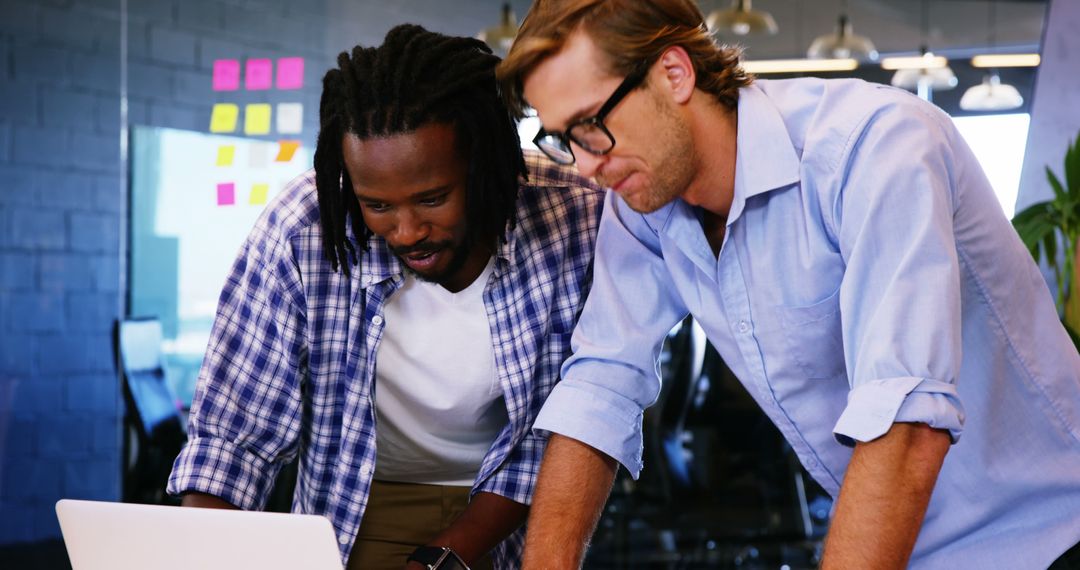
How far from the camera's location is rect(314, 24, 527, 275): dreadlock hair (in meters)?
1.35

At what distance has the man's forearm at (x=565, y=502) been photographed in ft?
4.37

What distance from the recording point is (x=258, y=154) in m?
4.32

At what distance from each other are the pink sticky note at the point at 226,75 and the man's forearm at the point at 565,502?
3301 millimetres

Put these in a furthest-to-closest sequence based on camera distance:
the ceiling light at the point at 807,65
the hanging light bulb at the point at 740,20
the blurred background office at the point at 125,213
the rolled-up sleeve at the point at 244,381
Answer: the ceiling light at the point at 807,65 → the hanging light bulb at the point at 740,20 → the blurred background office at the point at 125,213 → the rolled-up sleeve at the point at 244,381

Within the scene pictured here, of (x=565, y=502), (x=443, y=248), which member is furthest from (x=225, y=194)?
(x=565, y=502)

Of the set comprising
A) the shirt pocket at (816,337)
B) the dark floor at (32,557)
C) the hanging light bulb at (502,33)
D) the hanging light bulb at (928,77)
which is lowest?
the dark floor at (32,557)

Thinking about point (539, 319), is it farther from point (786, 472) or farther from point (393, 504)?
point (786, 472)

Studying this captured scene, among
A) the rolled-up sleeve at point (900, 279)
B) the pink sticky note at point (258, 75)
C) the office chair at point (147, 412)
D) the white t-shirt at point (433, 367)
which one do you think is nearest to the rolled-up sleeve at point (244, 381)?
the white t-shirt at point (433, 367)

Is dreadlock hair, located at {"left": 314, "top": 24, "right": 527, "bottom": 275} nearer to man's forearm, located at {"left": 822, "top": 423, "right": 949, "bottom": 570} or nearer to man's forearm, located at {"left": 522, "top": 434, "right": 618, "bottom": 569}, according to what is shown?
man's forearm, located at {"left": 522, "top": 434, "right": 618, "bottom": 569}

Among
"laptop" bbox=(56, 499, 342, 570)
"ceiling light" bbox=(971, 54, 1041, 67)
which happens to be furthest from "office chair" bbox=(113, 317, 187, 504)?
"ceiling light" bbox=(971, 54, 1041, 67)

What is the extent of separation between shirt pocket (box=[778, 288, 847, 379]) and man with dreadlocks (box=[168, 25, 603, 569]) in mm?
353

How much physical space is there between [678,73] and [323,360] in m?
0.57

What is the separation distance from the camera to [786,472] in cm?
390

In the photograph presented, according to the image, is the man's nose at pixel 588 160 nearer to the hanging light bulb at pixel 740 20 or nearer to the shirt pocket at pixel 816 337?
the shirt pocket at pixel 816 337
